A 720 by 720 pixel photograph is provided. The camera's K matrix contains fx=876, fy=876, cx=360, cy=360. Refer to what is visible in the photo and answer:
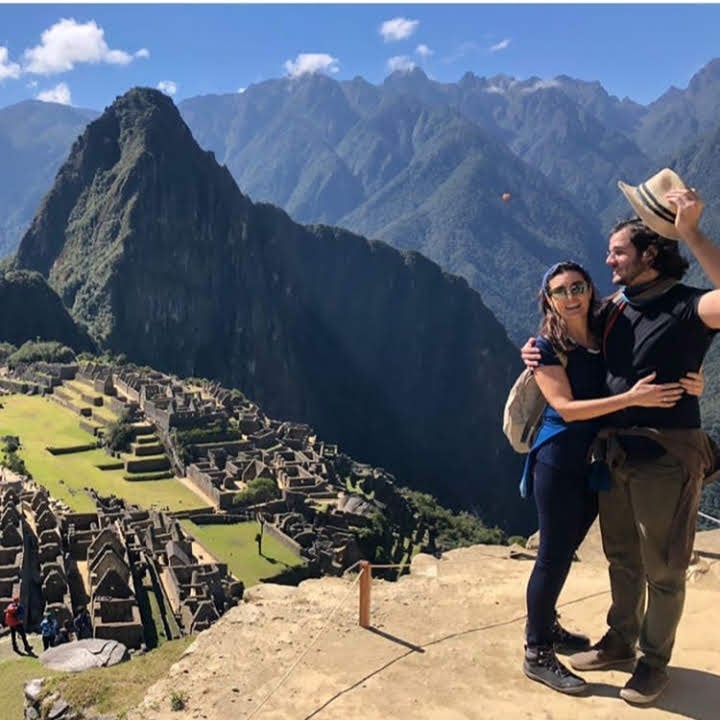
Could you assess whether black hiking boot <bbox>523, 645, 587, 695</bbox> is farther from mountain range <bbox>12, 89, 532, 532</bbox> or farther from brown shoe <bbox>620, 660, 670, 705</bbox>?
mountain range <bbox>12, 89, 532, 532</bbox>

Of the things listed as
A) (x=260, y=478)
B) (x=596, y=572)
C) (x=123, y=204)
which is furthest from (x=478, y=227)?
(x=596, y=572)

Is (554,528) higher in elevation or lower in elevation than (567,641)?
higher

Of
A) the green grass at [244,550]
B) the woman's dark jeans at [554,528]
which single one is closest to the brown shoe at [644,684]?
the woman's dark jeans at [554,528]

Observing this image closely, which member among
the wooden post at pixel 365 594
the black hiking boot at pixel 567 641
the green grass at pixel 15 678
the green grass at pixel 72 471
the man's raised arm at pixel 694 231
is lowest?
the green grass at pixel 72 471

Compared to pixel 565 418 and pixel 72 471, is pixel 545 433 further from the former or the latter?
pixel 72 471

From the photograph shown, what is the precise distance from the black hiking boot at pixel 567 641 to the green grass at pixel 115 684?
2.47 meters

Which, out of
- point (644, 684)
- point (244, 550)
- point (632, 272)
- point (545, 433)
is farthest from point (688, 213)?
point (244, 550)

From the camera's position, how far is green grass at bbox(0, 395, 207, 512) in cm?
3212

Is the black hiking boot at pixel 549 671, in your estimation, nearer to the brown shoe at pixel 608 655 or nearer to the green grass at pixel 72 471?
the brown shoe at pixel 608 655

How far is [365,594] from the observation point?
18.0 feet

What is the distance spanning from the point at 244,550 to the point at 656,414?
23.7m

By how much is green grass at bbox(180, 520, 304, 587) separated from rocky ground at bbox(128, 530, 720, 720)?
1767cm

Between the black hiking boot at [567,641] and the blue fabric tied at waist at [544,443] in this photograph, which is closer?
the blue fabric tied at waist at [544,443]

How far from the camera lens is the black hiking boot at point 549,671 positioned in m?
4.64
